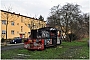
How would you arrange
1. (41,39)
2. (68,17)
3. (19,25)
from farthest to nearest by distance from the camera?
(19,25) < (68,17) < (41,39)

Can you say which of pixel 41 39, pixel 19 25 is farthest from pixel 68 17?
pixel 19 25

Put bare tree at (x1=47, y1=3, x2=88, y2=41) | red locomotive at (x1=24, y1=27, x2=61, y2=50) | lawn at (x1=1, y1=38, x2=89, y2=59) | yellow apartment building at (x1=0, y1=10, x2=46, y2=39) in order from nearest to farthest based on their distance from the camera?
1. lawn at (x1=1, y1=38, x2=89, y2=59)
2. red locomotive at (x1=24, y1=27, x2=61, y2=50)
3. bare tree at (x1=47, y1=3, x2=88, y2=41)
4. yellow apartment building at (x1=0, y1=10, x2=46, y2=39)

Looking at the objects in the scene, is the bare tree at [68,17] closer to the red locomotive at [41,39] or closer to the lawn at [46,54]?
the red locomotive at [41,39]

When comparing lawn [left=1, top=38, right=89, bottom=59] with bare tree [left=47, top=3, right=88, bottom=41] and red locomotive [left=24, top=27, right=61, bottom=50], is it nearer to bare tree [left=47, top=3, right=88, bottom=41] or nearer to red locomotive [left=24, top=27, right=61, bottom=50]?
red locomotive [left=24, top=27, right=61, bottom=50]

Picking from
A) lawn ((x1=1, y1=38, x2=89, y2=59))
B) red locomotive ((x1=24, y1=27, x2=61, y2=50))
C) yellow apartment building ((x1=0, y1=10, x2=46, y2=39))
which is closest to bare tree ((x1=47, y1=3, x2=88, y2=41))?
yellow apartment building ((x1=0, y1=10, x2=46, y2=39))

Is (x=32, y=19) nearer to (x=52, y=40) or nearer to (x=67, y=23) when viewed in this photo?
(x=67, y=23)

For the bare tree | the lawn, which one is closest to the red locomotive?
the lawn

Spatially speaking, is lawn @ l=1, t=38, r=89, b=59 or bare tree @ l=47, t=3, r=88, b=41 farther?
bare tree @ l=47, t=3, r=88, b=41

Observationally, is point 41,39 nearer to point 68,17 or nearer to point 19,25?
point 68,17

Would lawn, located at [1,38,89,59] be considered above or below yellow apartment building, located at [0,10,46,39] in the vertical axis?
below

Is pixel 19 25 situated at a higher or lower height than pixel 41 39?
higher

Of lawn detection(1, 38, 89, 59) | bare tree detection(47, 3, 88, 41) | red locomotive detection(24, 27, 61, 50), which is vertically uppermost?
bare tree detection(47, 3, 88, 41)

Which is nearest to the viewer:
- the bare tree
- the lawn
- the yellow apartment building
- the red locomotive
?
the lawn

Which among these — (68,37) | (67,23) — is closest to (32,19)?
(68,37)
